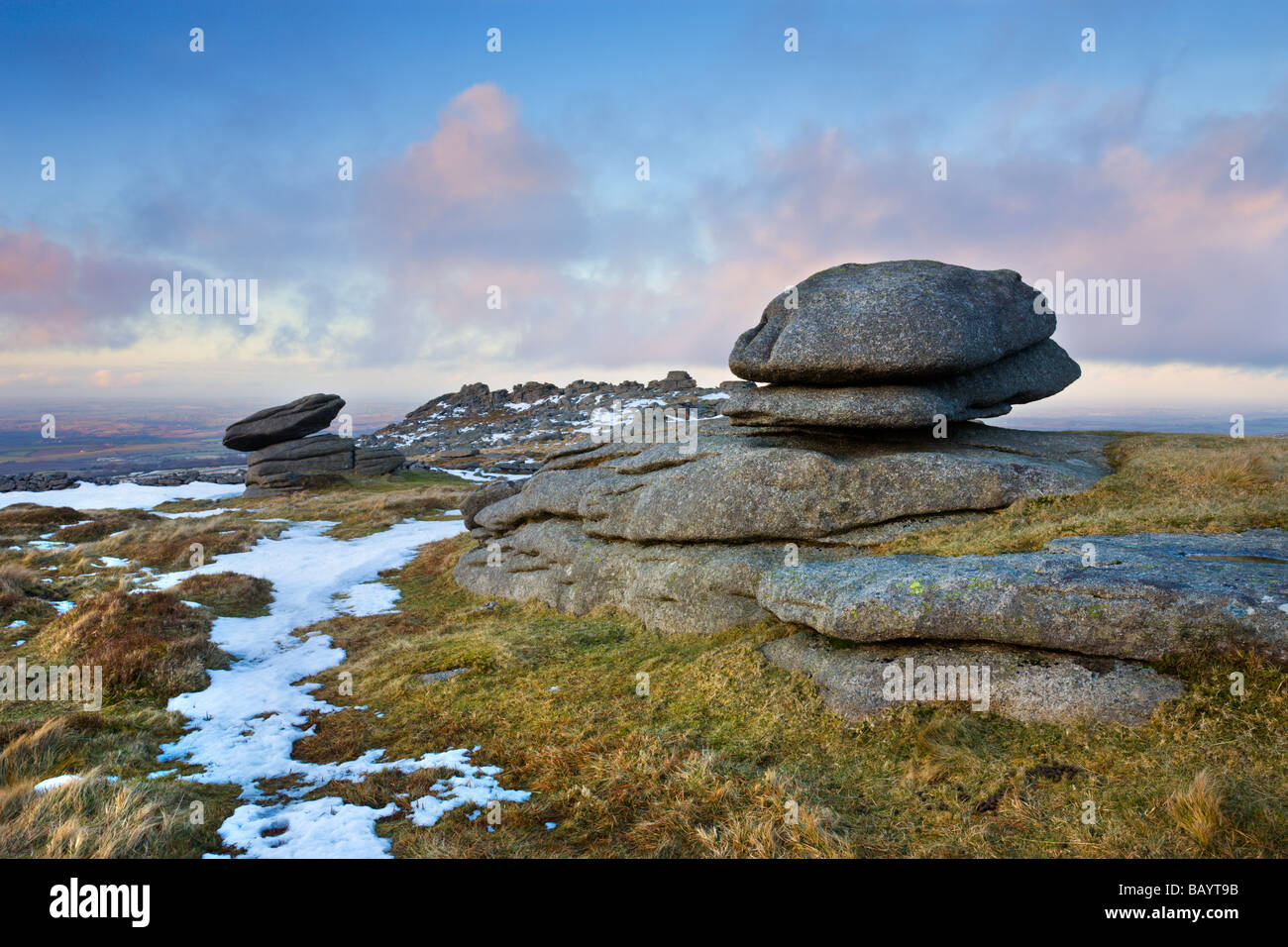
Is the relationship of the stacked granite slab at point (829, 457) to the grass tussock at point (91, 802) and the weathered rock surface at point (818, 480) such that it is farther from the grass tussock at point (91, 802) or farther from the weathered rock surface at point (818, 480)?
the grass tussock at point (91, 802)

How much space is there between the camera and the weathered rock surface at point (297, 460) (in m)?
61.3

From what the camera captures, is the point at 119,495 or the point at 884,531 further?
the point at 119,495

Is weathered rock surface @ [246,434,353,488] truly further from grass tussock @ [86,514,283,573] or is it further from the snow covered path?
the snow covered path

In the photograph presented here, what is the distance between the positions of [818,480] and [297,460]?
62381mm

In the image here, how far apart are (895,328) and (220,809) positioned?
60.9 ft

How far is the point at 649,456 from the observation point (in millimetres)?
21609

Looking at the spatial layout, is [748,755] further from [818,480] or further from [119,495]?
[119,495]

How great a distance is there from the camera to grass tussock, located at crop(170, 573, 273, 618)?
71.6ft

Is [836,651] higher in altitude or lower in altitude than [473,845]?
higher

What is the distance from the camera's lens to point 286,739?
1195 cm

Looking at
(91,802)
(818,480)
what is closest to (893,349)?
(818,480)

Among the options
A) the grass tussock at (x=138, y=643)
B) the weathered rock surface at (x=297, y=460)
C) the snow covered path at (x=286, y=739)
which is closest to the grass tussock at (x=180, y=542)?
the snow covered path at (x=286, y=739)
